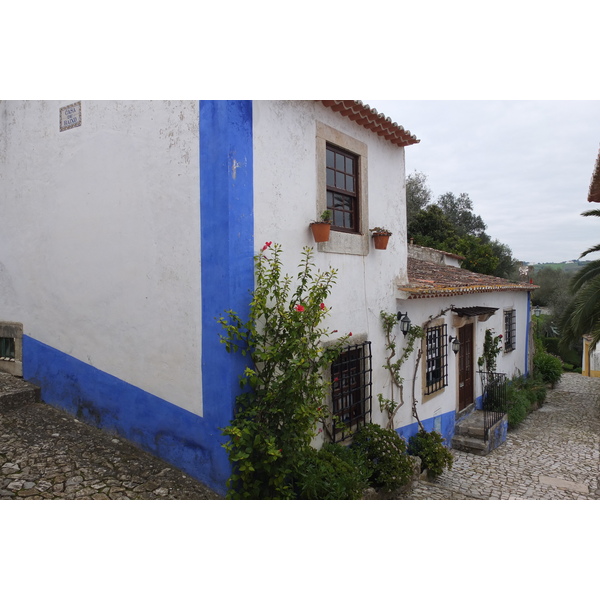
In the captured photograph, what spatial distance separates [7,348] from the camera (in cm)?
716

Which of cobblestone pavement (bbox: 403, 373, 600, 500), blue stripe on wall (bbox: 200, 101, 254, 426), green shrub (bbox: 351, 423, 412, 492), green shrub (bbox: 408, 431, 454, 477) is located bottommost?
cobblestone pavement (bbox: 403, 373, 600, 500)

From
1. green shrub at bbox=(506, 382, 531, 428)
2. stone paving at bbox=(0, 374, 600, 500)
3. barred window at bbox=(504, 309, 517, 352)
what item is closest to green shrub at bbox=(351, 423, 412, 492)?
stone paving at bbox=(0, 374, 600, 500)

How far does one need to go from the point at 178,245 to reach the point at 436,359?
5.72m

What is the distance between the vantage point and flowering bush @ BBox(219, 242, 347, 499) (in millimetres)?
4359

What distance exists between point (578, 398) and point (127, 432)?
576 inches

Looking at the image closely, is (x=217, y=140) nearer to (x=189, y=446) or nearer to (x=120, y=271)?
(x=120, y=271)

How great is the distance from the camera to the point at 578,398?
1459 cm

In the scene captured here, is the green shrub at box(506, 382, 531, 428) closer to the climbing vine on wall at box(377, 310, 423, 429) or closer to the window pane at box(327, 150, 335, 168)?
the climbing vine on wall at box(377, 310, 423, 429)

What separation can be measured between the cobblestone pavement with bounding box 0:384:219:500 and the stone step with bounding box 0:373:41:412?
0.29m

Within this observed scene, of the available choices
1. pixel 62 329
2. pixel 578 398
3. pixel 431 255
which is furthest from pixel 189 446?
pixel 578 398

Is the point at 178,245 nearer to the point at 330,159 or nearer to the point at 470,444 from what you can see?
the point at 330,159

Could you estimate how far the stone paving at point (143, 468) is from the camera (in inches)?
178

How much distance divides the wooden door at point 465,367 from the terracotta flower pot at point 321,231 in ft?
18.6

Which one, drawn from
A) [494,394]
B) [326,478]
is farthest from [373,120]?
[494,394]
